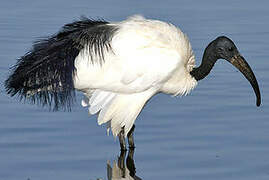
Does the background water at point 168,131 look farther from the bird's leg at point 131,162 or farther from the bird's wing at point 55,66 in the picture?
the bird's wing at point 55,66

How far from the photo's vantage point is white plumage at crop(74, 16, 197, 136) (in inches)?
404

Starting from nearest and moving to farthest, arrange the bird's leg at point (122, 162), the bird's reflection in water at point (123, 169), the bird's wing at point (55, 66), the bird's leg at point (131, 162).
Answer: the bird's reflection in water at point (123, 169) < the bird's leg at point (131, 162) < the bird's leg at point (122, 162) < the bird's wing at point (55, 66)

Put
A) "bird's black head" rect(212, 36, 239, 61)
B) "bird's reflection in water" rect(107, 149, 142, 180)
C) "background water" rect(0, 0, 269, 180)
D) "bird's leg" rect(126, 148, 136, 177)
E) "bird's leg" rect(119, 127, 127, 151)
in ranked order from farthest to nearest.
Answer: "bird's black head" rect(212, 36, 239, 61)
"bird's leg" rect(119, 127, 127, 151)
"bird's leg" rect(126, 148, 136, 177)
"bird's reflection in water" rect(107, 149, 142, 180)
"background water" rect(0, 0, 269, 180)

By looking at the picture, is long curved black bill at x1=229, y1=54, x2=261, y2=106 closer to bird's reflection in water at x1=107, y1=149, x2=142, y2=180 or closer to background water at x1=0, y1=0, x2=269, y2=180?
background water at x1=0, y1=0, x2=269, y2=180

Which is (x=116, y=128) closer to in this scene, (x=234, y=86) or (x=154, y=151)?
(x=154, y=151)

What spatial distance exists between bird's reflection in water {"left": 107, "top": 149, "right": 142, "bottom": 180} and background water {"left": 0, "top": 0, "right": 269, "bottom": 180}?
85 millimetres

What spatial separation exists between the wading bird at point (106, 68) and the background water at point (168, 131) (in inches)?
13.8

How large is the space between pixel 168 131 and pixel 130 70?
805mm

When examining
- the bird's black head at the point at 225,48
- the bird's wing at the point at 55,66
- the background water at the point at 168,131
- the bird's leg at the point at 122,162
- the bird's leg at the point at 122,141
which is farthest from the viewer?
the bird's black head at the point at 225,48

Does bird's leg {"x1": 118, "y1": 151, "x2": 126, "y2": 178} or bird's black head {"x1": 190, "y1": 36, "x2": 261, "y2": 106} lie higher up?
bird's black head {"x1": 190, "y1": 36, "x2": 261, "y2": 106}

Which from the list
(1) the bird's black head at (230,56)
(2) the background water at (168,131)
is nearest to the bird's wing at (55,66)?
(2) the background water at (168,131)

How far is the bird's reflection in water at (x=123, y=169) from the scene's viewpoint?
9.79m

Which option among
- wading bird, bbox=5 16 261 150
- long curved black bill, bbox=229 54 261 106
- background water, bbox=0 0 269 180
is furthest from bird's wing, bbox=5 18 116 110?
long curved black bill, bbox=229 54 261 106

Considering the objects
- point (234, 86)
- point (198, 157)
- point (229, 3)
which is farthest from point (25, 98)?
point (229, 3)
